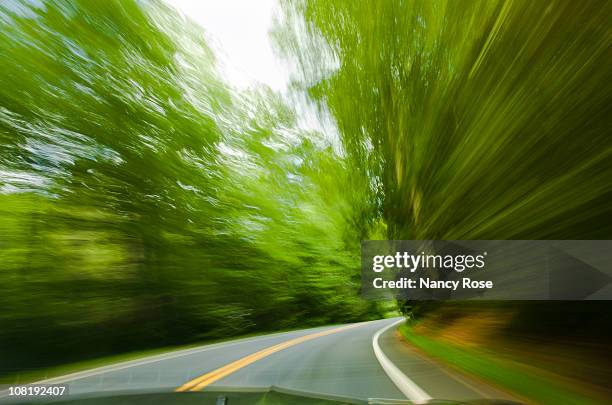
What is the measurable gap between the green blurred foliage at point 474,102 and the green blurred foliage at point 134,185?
137cm

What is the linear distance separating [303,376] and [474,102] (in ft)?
11.9

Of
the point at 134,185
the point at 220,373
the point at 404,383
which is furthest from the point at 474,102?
the point at 134,185

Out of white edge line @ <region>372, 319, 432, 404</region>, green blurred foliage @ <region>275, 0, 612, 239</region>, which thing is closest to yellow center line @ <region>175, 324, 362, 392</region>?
white edge line @ <region>372, 319, 432, 404</region>

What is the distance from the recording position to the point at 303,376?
4.91 metres

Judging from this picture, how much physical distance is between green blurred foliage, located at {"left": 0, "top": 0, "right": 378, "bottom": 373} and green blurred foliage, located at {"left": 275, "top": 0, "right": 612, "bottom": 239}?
1.37 m

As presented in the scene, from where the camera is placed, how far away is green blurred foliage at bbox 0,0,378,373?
593 cm

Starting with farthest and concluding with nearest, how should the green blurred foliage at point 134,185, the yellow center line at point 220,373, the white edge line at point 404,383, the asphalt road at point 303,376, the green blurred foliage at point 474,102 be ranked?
the green blurred foliage at point 134,185, the yellow center line at point 220,373, the asphalt road at point 303,376, the white edge line at point 404,383, the green blurred foliage at point 474,102

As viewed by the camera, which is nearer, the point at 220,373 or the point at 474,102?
the point at 474,102

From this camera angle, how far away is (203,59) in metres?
7.93

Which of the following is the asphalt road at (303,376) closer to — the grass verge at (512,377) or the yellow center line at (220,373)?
the yellow center line at (220,373)

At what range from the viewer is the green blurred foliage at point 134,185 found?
5.93 m

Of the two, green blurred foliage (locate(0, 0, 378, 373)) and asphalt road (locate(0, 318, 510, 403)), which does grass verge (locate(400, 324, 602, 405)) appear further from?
green blurred foliage (locate(0, 0, 378, 373))

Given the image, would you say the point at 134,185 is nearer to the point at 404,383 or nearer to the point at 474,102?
the point at 404,383

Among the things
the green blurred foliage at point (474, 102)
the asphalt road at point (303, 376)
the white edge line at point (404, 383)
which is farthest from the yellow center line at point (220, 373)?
the green blurred foliage at point (474, 102)
